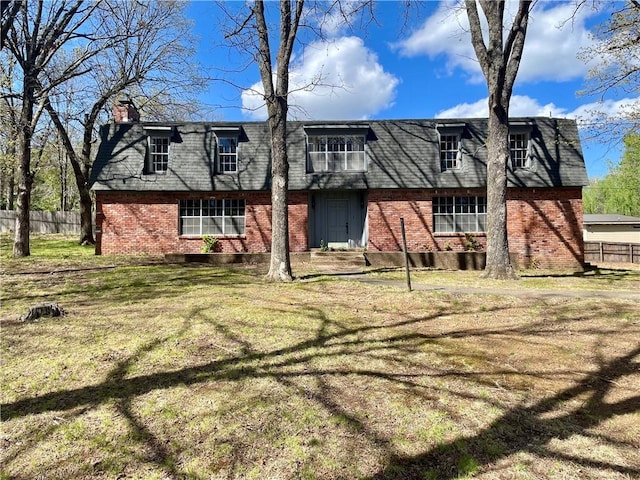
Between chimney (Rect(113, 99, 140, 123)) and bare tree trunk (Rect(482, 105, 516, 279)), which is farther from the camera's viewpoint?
chimney (Rect(113, 99, 140, 123))

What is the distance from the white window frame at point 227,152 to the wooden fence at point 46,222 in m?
22.3

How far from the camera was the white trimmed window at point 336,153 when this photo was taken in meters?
17.0

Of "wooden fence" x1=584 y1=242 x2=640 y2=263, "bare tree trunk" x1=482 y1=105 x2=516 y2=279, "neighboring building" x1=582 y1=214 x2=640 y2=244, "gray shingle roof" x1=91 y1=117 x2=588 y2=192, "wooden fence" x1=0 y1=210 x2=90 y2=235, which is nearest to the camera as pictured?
"bare tree trunk" x1=482 y1=105 x2=516 y2=279

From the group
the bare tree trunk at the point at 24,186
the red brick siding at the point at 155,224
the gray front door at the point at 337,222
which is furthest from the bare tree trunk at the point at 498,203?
the bare tree trunk at the point at 24,186

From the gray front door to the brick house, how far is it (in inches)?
24.5

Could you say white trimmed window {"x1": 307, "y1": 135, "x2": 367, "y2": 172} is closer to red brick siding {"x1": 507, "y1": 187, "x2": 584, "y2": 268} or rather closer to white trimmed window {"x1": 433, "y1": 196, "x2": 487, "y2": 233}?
white trimmed window {"x1": 433, "y1": 196, "x2": 487, "y2": 233}

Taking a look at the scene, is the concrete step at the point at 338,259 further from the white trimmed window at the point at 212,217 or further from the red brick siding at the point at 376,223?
the white trimmed window at the point at 212,217

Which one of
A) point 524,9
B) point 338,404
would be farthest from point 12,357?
point 524,9

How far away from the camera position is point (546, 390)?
374cm

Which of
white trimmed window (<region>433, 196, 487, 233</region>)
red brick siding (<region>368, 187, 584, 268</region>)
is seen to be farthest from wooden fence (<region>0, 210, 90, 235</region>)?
white trimmed window (<region>433, 196, 487, 233</region>)

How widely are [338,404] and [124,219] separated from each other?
15.8 meters

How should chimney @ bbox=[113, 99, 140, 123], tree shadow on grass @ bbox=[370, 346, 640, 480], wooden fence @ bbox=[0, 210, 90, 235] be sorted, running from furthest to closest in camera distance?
wooden fence @ bbox=[0, 210, 90, 235] → chimney @ bbox=[113, 99, 140, 123] → tree shadow on grass @ bbox=[370, 346, 640, 480]

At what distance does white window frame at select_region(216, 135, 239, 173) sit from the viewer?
56.5 ft

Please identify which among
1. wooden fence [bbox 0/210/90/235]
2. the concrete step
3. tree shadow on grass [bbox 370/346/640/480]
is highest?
wooden fence [bbox 0/210/90/235]
